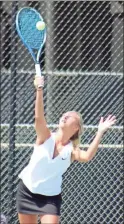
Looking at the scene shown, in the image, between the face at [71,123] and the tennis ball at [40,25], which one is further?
the tennis ball at [40,25]

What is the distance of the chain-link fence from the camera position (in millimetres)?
7199

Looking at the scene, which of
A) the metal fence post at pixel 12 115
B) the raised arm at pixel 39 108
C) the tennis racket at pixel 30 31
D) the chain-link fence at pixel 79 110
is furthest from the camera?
the chain-link fence at pixel 79 110

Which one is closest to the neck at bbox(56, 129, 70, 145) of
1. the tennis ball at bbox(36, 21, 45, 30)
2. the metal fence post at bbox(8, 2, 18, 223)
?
the tennis ball at bbox(36, 21, 45, 30)

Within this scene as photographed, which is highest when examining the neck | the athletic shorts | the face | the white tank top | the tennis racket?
the tennis racket

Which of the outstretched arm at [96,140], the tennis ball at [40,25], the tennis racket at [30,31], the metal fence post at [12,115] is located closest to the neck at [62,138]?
the outstretched arm at [96,140]

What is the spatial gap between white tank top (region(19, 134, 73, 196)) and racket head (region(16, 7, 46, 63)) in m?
0.96

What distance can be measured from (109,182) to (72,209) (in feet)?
1.73

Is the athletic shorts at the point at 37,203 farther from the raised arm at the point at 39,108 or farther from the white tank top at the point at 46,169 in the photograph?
the raised arm at the point at 39,108

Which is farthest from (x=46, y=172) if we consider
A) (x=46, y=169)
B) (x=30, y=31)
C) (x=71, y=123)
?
(x=30, y=31)

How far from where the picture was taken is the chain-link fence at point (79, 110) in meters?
7.20

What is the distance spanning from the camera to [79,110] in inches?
303

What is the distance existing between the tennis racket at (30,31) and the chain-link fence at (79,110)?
1148 millimetres

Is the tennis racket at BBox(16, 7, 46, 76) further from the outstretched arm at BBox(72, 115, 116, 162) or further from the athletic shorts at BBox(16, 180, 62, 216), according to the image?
the athletic shorts at BBox(16, 180, 62, 216)

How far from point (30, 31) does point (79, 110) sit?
2060 millimetres
